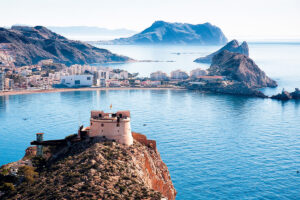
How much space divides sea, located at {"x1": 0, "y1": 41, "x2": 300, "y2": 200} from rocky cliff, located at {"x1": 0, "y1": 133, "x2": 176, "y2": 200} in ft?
42.4

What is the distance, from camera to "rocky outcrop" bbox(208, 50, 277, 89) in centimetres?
12331

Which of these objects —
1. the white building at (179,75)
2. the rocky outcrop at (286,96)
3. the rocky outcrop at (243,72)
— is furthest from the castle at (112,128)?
the white building at (179,75)

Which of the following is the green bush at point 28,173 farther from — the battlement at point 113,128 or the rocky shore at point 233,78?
the rocky shore at point 233,78

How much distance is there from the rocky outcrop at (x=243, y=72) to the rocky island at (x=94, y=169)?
9794 centimetres

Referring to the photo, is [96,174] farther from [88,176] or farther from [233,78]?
[233,78]

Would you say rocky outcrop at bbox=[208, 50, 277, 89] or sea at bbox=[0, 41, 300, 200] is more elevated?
rocky outcrop at bbox=[208, 50, 277, 89]

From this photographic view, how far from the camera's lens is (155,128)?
5925 centimetres

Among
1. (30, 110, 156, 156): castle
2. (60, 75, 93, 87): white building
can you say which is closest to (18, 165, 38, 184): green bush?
(30, 110, 156, 156): castle

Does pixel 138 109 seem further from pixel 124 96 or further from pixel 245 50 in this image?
pixel 245 50

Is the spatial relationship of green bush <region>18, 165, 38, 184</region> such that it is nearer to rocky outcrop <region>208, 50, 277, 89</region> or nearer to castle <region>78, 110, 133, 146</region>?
castle <region>78, 110, 133, 146</region>

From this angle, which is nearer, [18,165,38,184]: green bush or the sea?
[18,165,38,184]: green bush

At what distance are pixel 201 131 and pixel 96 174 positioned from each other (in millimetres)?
41715

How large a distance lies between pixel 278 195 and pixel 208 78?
288 ft

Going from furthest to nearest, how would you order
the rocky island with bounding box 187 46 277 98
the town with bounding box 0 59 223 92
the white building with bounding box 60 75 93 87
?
1. the white building with bounding box 60 75 93 87
2. the town with bounding box 0 59 223 92
3. the rocky island with bounding box 187 46 277 98
